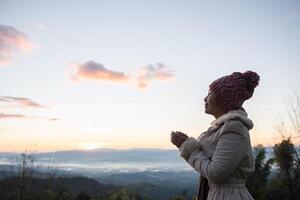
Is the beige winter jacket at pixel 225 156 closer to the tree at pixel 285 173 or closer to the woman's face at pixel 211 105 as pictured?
the woman's face at pixel 211 105

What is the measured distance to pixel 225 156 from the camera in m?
2.21

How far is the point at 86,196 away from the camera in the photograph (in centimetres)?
1698

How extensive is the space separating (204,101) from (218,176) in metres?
0.49

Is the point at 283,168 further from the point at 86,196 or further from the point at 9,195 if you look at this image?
the point at 9,195

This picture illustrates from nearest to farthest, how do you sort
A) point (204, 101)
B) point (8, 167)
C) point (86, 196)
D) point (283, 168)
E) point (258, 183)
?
point (204, 101), point (8, 167), point (86, 196), point (258, 183), point (283, 168)

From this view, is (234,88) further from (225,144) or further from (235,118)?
(225,144)

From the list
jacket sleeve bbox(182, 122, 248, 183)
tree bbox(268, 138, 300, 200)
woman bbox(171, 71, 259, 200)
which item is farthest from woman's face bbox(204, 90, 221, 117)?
tree bbox(268, 138, 300, 200)

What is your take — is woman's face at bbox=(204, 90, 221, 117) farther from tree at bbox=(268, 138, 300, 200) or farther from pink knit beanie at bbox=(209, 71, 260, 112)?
tree at bbox=(268, 138, 300, 200)

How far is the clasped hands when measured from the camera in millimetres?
2377

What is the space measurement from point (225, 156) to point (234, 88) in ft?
1.22

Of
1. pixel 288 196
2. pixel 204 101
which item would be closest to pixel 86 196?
pixel 288 196

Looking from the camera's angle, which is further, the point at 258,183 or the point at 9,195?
the point at 258,183

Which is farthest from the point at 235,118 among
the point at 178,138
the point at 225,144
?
the point at 178,138

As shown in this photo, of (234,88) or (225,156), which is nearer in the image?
(225,156)
